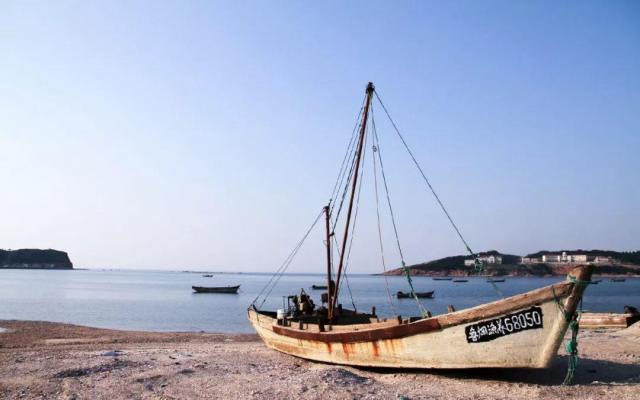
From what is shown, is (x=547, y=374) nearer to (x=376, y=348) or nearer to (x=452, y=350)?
(x=452, y=350)

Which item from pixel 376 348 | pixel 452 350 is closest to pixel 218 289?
pixel 376 348

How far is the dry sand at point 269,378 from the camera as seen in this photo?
39.5 ft

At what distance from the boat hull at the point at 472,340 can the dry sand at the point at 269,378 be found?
0.58 metres

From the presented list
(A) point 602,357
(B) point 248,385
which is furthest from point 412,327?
(A) point 602,357

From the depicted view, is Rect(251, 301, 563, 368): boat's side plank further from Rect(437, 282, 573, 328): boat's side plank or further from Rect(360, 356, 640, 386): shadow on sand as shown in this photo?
Rect(360, 356, 640, 386): shadow on sand

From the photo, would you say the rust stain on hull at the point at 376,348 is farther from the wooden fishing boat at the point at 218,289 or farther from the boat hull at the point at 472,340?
the wooden fishing boat at the point at 218,289

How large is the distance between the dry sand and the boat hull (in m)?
0.58

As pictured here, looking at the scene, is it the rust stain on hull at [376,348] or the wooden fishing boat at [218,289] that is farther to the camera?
the wooden fishing boat at [218,289]

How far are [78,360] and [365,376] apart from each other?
9.73 m

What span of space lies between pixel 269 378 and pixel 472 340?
18.0 feet

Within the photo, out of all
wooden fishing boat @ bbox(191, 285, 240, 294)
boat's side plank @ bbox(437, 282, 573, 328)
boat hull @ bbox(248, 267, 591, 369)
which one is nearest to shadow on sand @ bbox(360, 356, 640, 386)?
boat hull @ bbox(248, 267, 591, 369)

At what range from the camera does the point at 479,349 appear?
490 inches

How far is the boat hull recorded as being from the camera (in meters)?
11.6

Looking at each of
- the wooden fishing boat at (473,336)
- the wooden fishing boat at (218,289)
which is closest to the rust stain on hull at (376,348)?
the wooden fishing boat at (473,336)
